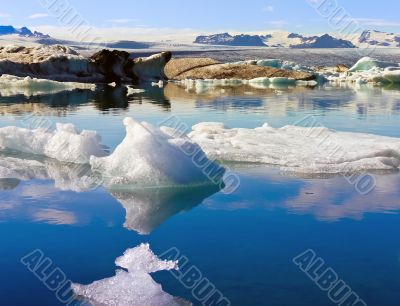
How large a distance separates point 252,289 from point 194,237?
3.96ft

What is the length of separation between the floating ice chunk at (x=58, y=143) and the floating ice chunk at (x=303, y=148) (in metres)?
1.74

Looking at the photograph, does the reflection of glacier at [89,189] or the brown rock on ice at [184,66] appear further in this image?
the brown rock on ice at [184,66]

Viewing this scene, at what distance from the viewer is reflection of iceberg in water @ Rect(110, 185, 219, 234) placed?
5.58 meters

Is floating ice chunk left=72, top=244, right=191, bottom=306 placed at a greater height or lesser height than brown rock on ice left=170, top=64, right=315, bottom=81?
greater

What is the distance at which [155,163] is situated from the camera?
21.7ft

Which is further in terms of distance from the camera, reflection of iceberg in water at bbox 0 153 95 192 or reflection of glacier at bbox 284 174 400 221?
reflection of iceberg in water at bbox 0 153 95 192

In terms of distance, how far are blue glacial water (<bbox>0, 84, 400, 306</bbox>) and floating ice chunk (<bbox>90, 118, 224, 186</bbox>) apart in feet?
0.68

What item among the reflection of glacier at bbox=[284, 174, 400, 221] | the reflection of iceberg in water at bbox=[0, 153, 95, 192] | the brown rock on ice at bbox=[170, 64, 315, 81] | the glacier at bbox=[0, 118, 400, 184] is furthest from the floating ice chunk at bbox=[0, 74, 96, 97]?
the reflection of glacier at bbox=[284, 174, 400, 221]

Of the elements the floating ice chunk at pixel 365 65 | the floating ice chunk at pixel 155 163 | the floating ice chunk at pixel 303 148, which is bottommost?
the floating ice chunk at pixel 365 65

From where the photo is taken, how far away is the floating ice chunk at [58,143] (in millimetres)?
8359

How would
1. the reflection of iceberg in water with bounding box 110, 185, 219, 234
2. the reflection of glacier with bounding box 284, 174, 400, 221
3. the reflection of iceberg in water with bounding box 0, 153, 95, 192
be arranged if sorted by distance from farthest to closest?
the reflection of iceberg in water with bounding box 0, 153, 95, 192 → the reflection of glacier with bounding box 284, 174, 400, 221 → the reflection of iceberg in water with bounding box 110, 185, 219, 234

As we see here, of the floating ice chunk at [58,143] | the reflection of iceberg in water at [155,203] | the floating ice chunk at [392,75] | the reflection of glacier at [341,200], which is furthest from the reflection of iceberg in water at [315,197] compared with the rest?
the floating ice chunk at [392,75]
